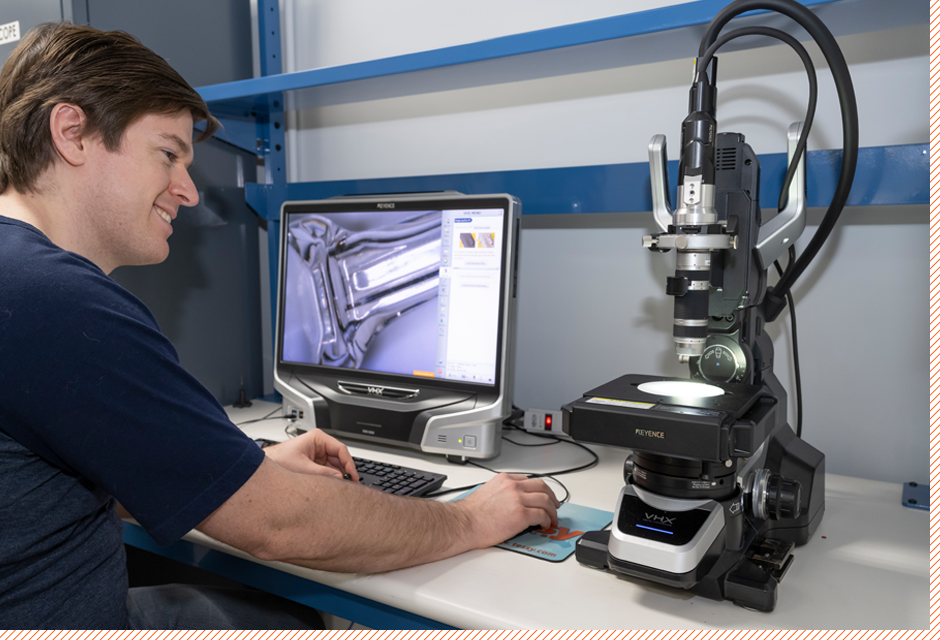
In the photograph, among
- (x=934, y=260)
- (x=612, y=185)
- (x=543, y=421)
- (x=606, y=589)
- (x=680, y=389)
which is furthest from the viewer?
(x=543, y=421)

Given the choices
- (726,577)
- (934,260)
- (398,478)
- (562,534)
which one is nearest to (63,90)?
(398,478)

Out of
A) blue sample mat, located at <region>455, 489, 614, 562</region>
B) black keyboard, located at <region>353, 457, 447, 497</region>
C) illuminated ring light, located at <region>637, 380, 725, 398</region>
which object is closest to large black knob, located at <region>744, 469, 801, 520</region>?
illuminated ring light, located at <region>637, 380, 725, 398</region>

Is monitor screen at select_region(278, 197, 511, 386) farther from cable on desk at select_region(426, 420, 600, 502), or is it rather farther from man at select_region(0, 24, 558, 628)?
man at select_region(0, 24, 558, 628)

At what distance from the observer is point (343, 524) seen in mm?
791

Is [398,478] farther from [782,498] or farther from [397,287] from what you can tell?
[782,498]

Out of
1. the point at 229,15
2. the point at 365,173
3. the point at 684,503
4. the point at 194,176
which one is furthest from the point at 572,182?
the point at 229,15

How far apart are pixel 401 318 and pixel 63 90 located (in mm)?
689

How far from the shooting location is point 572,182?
136 cm

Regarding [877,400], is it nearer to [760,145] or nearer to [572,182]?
[760,145]

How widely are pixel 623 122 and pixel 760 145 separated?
0.28 m

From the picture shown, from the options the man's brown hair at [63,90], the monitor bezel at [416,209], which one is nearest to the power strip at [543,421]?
the monitor bezel at [416,209]

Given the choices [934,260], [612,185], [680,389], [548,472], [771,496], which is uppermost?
[612,185]

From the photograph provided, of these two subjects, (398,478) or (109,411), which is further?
(398,478)

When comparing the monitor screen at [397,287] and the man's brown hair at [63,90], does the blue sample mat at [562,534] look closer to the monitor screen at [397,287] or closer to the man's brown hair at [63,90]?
the monitor screen at [397,287]
